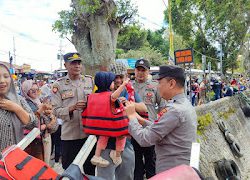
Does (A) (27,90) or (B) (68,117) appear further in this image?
(A) (27,90)

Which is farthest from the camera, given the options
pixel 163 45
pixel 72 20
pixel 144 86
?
pixel 163 45

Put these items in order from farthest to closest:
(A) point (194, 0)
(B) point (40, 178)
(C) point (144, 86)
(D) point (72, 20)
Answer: (A) point (194, 0), (D) point (72, 20), (C) point (144, 86), (B) point (40, 178)

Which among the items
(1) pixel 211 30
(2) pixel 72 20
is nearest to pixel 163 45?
(1) pixel 211 30

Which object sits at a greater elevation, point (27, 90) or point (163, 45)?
point (163, 45)

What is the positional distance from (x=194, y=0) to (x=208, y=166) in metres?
23.1

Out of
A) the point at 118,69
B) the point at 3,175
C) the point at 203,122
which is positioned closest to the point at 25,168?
the point at 3,175

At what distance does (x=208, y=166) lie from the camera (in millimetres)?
4996

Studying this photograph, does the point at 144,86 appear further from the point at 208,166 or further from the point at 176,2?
the point at 176,2

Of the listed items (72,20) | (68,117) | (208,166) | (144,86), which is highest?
(72,20)

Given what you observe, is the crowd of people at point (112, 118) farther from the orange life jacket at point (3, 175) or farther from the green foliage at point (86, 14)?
the green foliage at point (86, 14)

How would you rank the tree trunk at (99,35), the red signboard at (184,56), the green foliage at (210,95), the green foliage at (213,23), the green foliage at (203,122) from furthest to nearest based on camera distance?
the green foliage at (213,23), the green foliage at (210,95), the tree trunk at (99,35), the red signboard at (184,56), the green foliage at (203,122)

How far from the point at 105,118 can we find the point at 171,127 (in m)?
0.80

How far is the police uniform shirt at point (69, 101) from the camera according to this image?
10.6 feet

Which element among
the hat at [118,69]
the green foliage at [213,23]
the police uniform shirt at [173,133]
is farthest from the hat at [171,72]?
the green foliage at [213,23]
